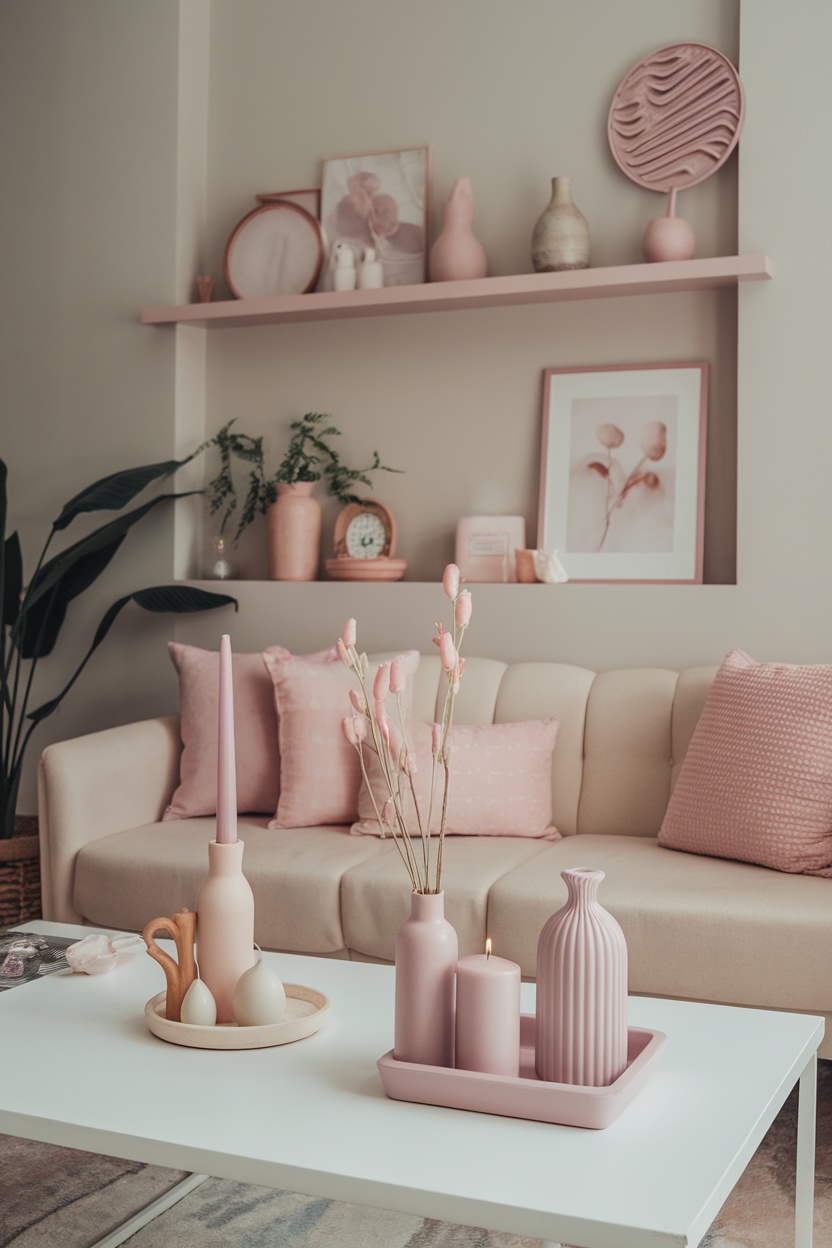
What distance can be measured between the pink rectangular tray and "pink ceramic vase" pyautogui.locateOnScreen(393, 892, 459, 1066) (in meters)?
0.03

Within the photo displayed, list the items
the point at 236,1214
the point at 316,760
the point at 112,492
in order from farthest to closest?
1. the point at 112,492
2. the point at 316,760
3. the point at 236,1214

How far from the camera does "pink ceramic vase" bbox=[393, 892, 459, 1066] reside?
4.51 ft

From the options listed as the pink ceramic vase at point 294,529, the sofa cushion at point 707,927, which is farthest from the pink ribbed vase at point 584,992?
the pink ceramic vase at point 294,529

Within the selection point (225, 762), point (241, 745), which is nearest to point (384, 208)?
point (241, 745)

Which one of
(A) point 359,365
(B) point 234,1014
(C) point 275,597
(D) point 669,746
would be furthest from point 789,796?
(A) point 359,365

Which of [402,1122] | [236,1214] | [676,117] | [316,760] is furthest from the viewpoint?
[676,117]

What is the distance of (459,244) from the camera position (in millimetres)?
3434

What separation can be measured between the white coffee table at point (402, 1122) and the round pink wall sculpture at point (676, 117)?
2400 millimetres

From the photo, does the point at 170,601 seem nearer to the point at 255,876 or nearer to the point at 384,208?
the point at 255,876

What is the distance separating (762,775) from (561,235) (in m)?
1.61

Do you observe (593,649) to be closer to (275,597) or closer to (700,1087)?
(275,597)

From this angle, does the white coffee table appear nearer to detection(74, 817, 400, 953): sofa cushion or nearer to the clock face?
detection(74, 817, 400, 953): sofa cushion

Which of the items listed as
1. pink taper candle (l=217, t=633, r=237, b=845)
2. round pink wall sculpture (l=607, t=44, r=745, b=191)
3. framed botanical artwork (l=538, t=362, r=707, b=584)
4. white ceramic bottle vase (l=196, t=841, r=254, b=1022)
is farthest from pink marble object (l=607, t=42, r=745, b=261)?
white ceramic bottle vase (l=196, t=841, r=254, b=1022)

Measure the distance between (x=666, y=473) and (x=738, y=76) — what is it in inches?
40.9
